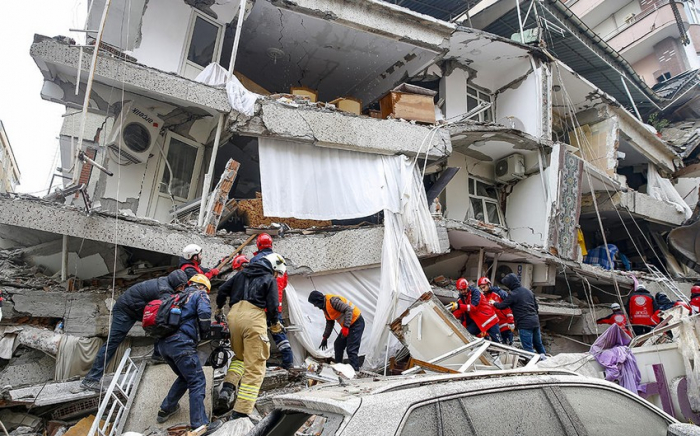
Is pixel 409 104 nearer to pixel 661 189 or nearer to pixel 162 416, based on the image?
pixel 162 416

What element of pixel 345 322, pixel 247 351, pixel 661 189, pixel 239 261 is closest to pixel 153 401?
pixel 247 351

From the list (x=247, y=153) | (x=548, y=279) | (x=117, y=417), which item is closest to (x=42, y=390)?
(x=117, y=417)

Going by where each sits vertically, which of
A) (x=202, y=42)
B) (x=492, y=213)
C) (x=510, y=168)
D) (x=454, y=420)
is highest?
(x=202, y=42)

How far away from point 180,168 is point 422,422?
8010 mm

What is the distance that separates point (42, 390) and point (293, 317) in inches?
130

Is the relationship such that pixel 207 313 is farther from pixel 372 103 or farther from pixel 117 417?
pixel 372 103

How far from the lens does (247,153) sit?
10125 mm

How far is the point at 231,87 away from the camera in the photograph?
7895 mm

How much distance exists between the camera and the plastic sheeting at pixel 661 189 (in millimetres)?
15578

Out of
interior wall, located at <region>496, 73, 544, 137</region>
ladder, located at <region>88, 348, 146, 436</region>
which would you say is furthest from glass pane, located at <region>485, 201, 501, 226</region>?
ladder, located at <region>88, 348, 146, 436</region>

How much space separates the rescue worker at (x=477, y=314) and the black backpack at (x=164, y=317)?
4.94 m

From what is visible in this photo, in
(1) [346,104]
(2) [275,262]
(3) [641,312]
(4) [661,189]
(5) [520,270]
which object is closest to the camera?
(2) [275,262]

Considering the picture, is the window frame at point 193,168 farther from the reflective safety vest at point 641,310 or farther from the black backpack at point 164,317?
the reflective safety vest at point 641,310

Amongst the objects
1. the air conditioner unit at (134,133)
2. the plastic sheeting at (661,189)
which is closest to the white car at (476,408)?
the air conditioner unit at (134,133)
